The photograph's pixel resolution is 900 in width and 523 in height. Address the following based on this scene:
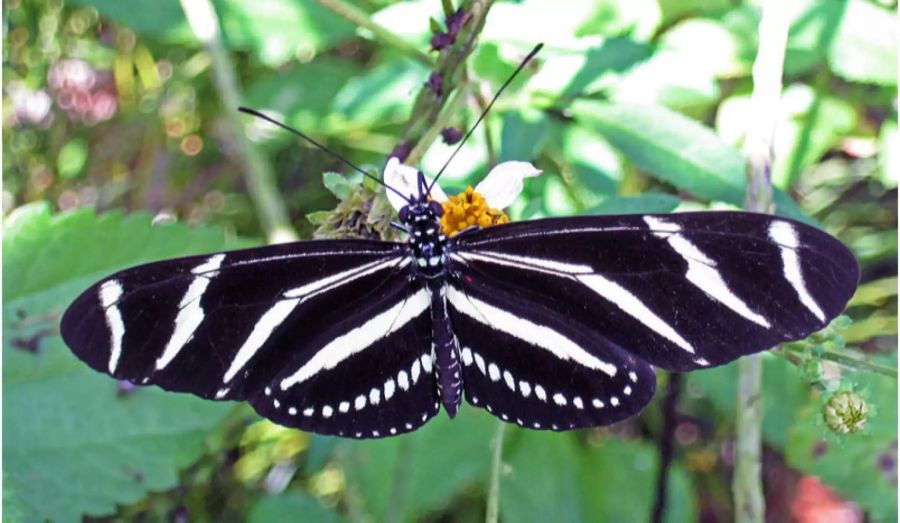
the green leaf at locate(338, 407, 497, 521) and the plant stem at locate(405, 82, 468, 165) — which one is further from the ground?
the plant stem at locate(405, 82, 468, 165)

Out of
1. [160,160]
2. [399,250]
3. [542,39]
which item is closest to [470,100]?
[542,39]

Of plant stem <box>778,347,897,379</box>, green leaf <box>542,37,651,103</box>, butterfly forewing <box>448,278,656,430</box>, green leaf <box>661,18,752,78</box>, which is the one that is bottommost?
plant stem <box>778,347,897,379</box>

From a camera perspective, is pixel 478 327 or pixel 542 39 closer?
pixel 478 327

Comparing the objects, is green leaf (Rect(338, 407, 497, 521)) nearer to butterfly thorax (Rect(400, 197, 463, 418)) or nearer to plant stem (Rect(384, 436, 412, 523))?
plant stem (Rect(384, 436, 412, 523))

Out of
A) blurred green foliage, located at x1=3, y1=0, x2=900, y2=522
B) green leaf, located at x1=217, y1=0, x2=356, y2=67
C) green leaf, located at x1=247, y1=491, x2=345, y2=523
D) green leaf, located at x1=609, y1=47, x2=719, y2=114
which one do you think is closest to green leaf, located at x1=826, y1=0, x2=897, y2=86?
blurred green foliage, located at x1=3, y1=0, x2=900, y2=522

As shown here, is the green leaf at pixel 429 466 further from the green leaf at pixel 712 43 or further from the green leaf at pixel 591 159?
the green leaf at pixel 712 43

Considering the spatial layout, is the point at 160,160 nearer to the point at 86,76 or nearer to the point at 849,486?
the point at 86,76
